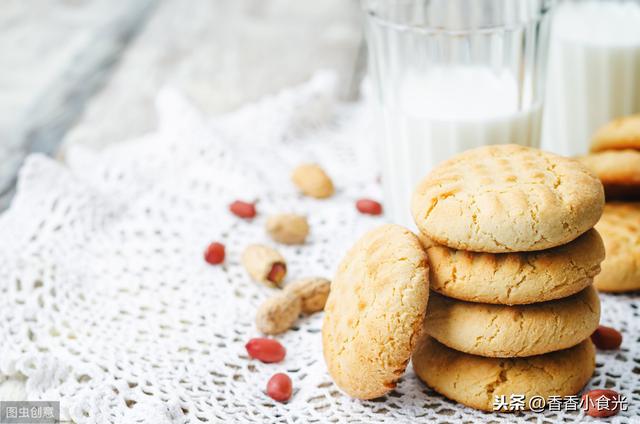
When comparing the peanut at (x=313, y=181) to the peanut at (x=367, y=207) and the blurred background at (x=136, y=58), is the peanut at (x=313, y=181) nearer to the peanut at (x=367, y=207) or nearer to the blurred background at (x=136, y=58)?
the peanut at (x=367, y=207)

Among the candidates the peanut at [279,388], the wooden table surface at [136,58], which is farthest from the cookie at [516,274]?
the wooden table surface at [136,58]

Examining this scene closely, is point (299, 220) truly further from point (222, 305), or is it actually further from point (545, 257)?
point (545, 257)

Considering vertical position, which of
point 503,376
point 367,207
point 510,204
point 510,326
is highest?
point 510,204

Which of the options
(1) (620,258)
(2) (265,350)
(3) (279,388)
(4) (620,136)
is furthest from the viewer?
(4) (620,136)

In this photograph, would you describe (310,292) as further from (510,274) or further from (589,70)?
(589,70)

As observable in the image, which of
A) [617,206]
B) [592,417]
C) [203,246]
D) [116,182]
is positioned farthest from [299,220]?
[592,417]

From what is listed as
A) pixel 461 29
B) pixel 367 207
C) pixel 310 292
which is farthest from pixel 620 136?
pixel 310 292
